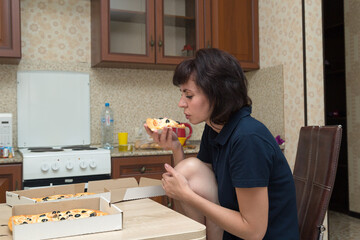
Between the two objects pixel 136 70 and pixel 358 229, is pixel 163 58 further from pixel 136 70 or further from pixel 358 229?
pixel 358 229

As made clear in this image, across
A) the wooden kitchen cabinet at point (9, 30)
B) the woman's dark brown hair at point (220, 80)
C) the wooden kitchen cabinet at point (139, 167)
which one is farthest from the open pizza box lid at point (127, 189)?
the wooden kitchen cabinet at point (9, 30)

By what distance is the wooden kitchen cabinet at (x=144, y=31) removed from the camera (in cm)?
269

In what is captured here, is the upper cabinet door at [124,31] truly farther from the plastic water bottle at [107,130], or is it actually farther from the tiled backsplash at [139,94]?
the plastic water bottle at [107,130]

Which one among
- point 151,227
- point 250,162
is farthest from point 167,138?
point 151,227

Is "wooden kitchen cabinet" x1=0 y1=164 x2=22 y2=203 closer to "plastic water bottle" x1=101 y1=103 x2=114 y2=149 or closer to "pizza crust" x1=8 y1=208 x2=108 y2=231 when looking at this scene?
"plastic water bottle" x1=101 y1=103 x2=114 y2=149

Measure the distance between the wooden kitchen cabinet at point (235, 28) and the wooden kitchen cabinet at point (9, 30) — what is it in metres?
1.37

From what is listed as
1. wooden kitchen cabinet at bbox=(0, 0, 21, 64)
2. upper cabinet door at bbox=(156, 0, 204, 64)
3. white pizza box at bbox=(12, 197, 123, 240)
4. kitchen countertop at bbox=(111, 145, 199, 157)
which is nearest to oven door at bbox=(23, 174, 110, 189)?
kitchen countertop at bbox=(111, 145, 199, 157)

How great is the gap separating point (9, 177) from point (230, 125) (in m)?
1.56

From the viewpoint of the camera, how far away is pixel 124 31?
2736 millimetres

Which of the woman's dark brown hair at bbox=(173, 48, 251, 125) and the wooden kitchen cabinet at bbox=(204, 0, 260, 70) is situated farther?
the wooden kitchen cabinet at bbox=(204, 0, 260, 70)

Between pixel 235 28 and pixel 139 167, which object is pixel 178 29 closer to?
pixel 235 28

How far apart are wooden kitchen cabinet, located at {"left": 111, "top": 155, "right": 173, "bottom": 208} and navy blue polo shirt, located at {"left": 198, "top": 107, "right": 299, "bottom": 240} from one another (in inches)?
49.5

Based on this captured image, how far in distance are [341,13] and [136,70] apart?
220cm

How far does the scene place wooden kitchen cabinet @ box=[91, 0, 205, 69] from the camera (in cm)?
269
